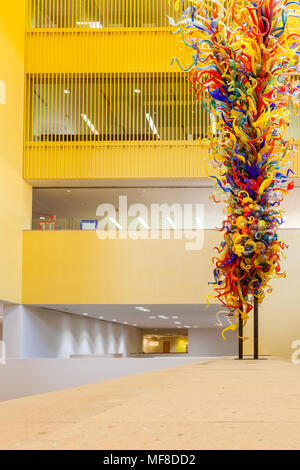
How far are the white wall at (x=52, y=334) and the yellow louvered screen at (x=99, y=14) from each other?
A: 28.5 feet

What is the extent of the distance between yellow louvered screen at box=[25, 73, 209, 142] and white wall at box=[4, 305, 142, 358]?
5391 millimetres

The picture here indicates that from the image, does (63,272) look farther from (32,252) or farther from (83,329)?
(83,329)

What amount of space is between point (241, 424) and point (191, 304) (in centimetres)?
1773

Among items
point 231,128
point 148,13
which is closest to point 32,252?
point 148,13

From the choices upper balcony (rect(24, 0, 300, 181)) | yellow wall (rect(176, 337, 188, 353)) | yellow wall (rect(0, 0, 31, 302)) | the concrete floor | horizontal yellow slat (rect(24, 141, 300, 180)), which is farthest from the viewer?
yellow wall (rect(176, 337, 188, 353))

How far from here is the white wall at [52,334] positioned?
18.5 meters

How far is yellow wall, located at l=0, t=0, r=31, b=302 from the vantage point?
678 inches

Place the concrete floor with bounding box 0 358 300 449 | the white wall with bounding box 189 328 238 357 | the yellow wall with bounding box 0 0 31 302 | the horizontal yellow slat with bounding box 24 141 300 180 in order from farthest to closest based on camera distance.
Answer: the white wall with bounding box 189 328 238 357 < the horizontal yellow slat with bounding box 24 141 300 180 < the yellow wall with bounding box 0 0 31 302 < the concrete floor with bounding box 0 358 300 449

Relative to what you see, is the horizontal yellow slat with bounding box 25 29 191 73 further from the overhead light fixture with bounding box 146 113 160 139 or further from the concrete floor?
the concrete floor

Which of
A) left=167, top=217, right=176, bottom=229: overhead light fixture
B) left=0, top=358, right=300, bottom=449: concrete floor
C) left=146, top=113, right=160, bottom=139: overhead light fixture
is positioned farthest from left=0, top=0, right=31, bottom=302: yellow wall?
left=0, top=358, right=300, bottom=449: concrete floor

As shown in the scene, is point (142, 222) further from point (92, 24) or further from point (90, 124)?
point (92, 24)

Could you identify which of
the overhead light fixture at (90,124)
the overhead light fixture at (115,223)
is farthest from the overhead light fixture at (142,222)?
the overhead light fixture at (90,124)

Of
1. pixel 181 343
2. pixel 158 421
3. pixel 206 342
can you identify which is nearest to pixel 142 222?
pixel 206 342
